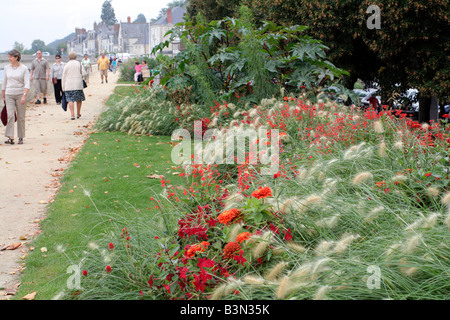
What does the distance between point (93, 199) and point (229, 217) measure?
141 inches

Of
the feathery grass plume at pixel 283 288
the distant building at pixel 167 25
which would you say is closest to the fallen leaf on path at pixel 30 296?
the feathery grass plume at pixel 283 288

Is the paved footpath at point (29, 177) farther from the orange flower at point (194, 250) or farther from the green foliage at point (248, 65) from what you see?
the green foliage at point (248, 65)

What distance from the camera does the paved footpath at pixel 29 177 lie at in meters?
5.18

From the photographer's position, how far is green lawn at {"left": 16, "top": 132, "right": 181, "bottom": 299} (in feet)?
14.9

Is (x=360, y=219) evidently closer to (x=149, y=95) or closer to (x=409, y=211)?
(x=409, y=211)

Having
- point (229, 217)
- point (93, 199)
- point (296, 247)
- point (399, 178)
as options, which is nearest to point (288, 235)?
point (296, 247)

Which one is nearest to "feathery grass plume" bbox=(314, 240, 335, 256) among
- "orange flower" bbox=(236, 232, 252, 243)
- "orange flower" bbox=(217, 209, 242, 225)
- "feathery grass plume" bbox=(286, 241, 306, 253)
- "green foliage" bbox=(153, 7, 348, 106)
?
"feathery grass plume" bbox=(286, 241, 306, 253)

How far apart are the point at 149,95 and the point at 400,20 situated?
7094mm

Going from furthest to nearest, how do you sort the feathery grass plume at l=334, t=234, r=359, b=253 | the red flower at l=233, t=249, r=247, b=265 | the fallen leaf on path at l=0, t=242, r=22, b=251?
the fallen leaf on path at l=0, t=242, r=22, b=251 < the red flower at l=233, t=249, r=247, b=265 < the feathery grass plume at l=334, t=234, r=359, b=253

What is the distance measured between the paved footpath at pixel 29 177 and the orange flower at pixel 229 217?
6.70 ft

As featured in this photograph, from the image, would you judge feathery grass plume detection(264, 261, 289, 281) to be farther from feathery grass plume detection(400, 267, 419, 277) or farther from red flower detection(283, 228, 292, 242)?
feathery grass plume detection(400, 267, 419, 277)

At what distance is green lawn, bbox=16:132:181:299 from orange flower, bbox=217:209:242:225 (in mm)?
919
